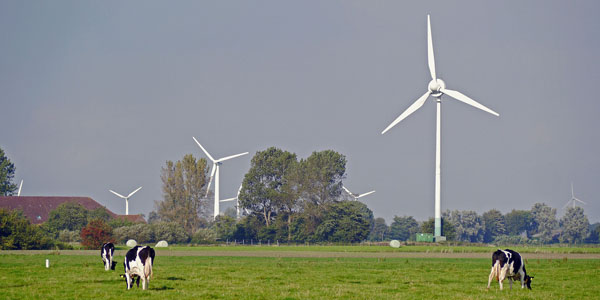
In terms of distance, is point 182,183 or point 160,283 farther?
point 182,183

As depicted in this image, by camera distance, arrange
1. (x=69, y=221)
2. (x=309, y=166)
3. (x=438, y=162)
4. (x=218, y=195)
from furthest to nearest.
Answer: (x=218, y=195) < (x=309, y=166) < (x=69, y=221) < (x=438, y=162)

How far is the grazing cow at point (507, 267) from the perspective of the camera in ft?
91.7

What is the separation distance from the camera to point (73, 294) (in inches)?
1007

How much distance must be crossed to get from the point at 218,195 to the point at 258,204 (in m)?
10.5

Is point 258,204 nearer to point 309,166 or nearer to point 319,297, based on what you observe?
point 309,166

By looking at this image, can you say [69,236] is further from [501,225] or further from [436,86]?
[501,225]

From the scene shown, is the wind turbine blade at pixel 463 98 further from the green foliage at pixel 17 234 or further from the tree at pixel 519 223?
the tree at pixel 519 223

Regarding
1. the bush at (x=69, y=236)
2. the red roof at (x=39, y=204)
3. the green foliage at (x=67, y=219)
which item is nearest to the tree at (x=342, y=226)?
the red roof at (x=39, y=204)

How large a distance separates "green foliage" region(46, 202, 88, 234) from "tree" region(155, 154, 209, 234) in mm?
10832

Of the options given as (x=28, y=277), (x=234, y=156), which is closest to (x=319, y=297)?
(x=28, y=277)

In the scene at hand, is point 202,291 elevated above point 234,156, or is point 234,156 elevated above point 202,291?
point 234,156

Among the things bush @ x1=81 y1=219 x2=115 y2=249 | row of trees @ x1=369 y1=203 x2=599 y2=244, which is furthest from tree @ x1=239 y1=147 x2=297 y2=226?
row of trees @ x1=369 y1=203 x2=599 y2=244

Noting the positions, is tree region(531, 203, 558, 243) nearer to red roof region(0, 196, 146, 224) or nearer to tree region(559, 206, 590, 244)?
tree region(559, 206, 590, 244)

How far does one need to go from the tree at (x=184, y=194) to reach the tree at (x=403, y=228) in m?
87.2
